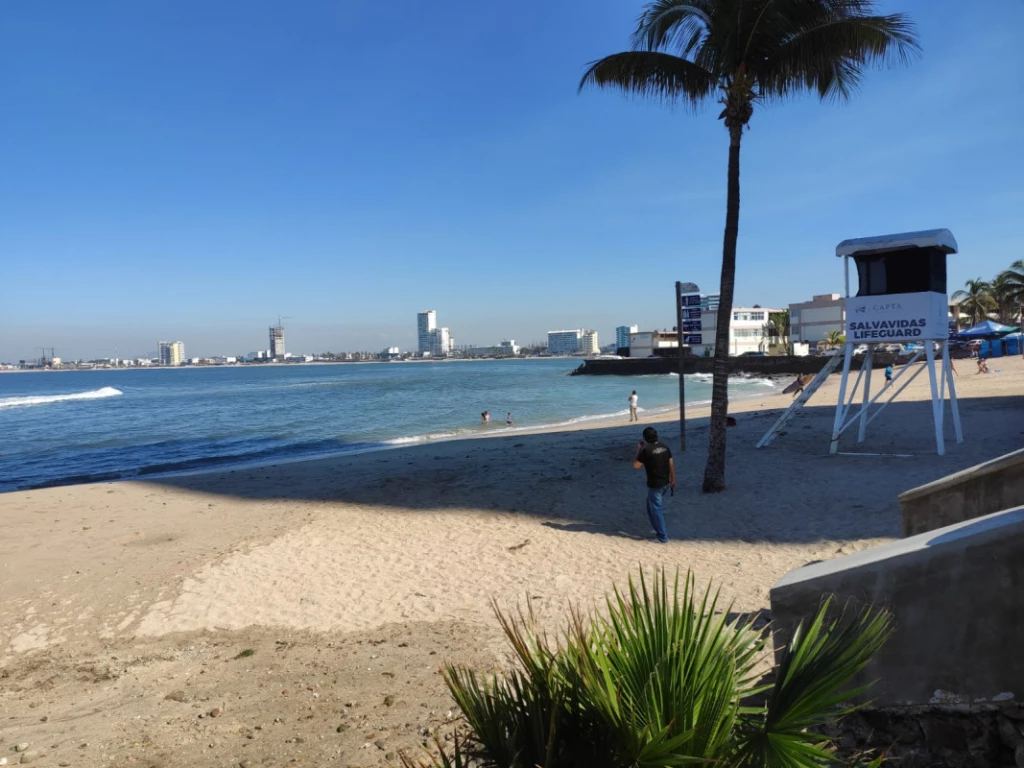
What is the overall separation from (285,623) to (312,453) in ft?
59.9

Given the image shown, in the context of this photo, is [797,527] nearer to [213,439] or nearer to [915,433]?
[915,433]

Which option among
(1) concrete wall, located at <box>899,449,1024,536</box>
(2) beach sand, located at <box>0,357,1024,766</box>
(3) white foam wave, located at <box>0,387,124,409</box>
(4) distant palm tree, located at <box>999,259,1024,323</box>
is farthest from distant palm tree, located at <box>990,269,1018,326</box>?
(3) white foam wave, located at <box>0,387,124,409</box>

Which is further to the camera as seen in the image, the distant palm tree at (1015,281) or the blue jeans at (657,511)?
the distant palm tree at (1015,281)

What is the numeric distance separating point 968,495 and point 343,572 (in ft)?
20.5

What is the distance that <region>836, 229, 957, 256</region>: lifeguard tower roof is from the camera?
440 inches

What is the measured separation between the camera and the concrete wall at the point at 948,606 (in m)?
2.63

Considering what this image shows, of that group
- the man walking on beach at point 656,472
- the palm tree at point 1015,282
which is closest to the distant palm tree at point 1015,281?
the palm tree at point 1015,282

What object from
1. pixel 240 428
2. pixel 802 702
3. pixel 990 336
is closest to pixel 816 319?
pixel 990 336

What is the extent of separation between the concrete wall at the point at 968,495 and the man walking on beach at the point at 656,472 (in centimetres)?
295

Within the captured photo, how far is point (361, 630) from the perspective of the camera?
579 centimetres

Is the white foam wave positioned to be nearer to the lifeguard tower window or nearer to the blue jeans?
the blue jeans

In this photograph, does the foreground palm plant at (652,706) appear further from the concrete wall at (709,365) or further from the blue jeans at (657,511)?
the concrete wall at (709,365)

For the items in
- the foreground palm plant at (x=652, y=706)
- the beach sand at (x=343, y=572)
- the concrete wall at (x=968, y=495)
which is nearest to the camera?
the foreground palm plant at (x=652, y=706)

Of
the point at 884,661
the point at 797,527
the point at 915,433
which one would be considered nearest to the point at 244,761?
the point at 884,661
